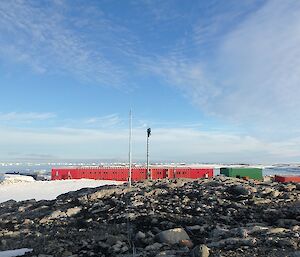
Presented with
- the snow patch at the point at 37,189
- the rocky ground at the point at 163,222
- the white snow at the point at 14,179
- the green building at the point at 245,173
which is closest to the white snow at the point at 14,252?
the rocky ground at the point at 163,222

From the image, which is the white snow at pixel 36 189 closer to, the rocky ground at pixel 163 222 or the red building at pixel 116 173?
the red building at pixel 116 173

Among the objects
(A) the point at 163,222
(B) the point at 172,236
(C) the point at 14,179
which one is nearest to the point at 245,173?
(A) the point at 163,222

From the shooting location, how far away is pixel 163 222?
1135 centimetres

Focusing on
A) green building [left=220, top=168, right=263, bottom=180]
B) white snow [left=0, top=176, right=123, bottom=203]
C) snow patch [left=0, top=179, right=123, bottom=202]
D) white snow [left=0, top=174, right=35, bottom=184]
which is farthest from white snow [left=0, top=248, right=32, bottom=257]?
white snow [left=0, top=174, right=35, bottom=184]

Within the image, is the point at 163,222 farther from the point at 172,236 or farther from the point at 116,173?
the point at 116,173

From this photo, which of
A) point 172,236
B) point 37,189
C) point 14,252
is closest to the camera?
point 172,236

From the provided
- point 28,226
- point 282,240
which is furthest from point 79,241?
point 282,240

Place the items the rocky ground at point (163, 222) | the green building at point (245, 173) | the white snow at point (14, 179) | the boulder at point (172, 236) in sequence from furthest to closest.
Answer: the white snow at point (14, 179)
the green building at point (245, 173)
the boulder at point (172, 236)
the rocky ground at point (163, 222)

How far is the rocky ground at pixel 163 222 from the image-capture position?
922cm

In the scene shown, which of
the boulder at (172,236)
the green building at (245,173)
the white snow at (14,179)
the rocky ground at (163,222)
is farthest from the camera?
the white snow at (14,179)

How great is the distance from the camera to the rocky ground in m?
9.22

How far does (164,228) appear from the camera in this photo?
11008mm

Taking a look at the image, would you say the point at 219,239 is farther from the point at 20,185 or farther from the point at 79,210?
the point at 20,185

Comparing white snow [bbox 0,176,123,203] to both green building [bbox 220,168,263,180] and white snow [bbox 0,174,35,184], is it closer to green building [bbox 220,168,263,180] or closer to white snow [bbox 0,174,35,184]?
white snow [bbox 0,174,35,184]
